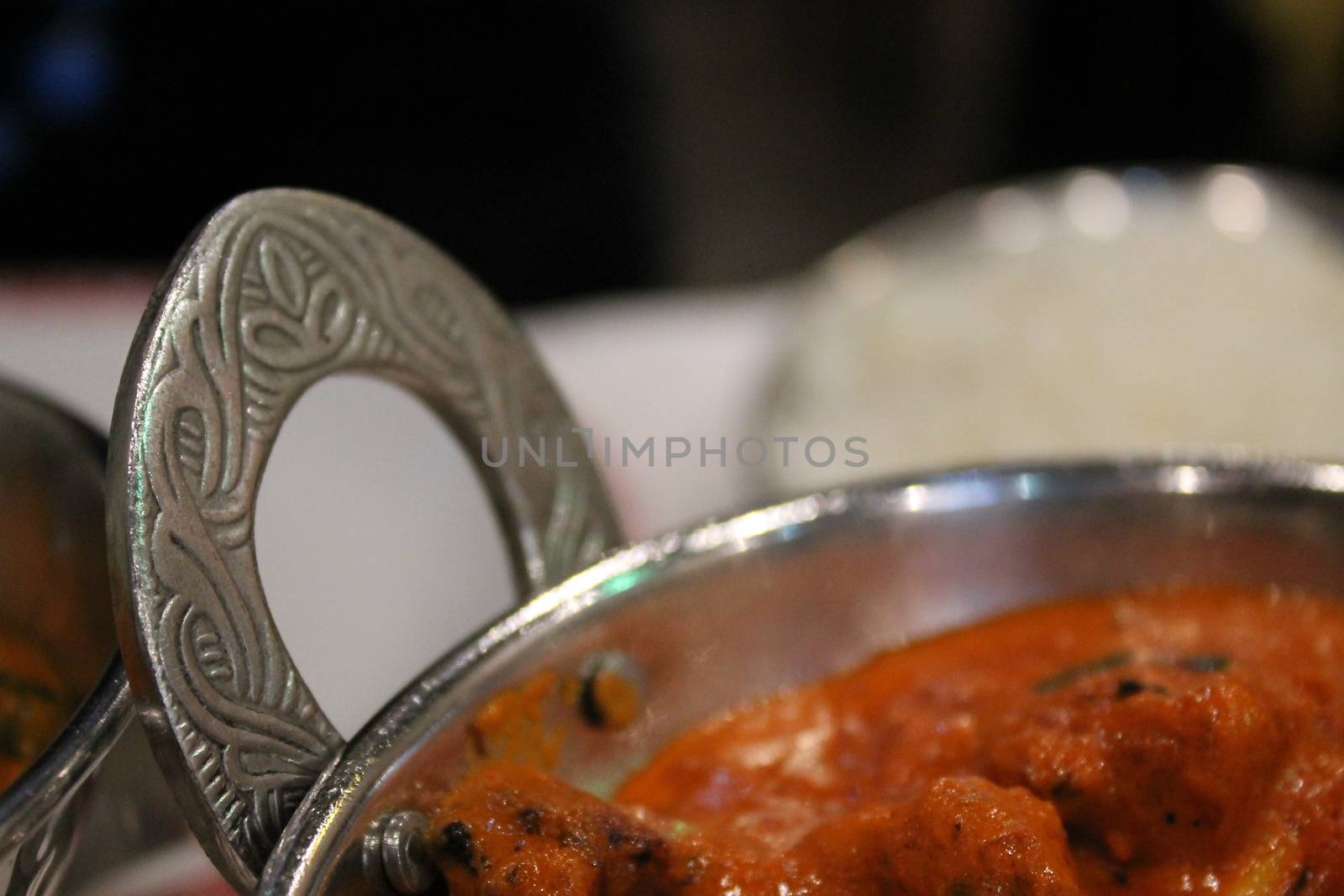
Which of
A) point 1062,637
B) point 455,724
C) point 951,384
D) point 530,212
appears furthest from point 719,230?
point 455,724

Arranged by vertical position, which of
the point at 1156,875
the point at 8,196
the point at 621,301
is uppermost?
the point at 8,196

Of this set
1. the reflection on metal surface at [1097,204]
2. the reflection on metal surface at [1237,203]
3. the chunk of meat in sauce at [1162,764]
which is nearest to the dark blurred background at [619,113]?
the reflection on metal surface at [1097,204]

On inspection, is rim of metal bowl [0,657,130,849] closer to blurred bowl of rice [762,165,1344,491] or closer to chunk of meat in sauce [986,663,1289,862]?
chunk of meat in sauce [986,663,1289,862]

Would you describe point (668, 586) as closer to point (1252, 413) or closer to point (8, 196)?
point (1252, 413)

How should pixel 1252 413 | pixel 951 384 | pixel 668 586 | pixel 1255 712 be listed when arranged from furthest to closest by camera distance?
pixel 951 384
pixel 1252 413
pixel 668 586
pixel 1255 712

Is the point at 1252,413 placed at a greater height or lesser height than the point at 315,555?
lesser

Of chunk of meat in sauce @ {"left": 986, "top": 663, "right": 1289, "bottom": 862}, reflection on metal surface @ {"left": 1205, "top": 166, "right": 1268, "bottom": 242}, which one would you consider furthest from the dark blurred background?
chunk of meat in sauce @ {"left": 986, "top": 663, "right": 1289, "bottom": 862}

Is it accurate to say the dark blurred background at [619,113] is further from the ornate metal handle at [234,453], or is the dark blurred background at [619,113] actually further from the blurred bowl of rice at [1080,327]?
the ornate metal handle at [234,453]
